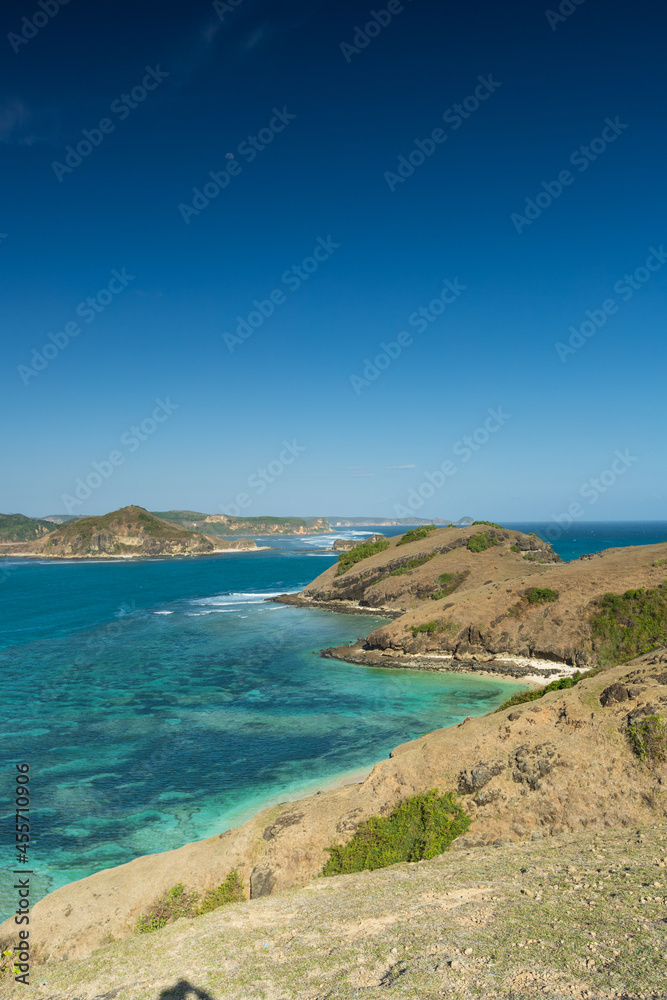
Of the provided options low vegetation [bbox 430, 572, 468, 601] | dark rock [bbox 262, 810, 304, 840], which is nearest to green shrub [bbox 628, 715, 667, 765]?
dark rock [bbox 262, 810, 304, 840]

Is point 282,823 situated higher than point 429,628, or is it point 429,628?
point 282,823

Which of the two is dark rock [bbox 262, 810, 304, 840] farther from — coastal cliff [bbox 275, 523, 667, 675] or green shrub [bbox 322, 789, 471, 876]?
coastal cliff [bbox 275, 523, 667, 675]

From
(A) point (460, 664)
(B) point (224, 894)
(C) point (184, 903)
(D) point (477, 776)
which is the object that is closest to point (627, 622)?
(A) point (460, 664)

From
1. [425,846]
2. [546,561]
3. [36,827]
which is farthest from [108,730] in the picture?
[546,561]

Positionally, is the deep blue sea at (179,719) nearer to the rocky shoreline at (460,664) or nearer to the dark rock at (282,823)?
the rocky shoreline at (460,664)

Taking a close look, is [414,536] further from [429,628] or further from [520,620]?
[520,620]

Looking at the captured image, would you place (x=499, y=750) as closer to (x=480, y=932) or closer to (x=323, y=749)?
(x=480, y=932)
